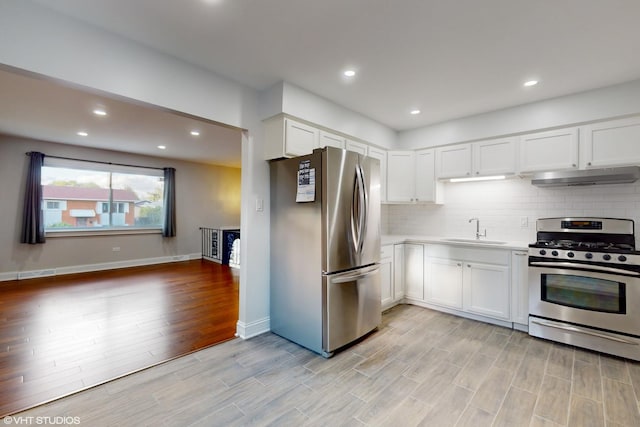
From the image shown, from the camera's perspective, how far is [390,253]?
12.0 feet

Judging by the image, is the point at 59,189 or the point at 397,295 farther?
the point at 59,189

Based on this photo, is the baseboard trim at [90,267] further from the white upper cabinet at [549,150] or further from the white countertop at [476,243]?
the white upper cabinet at [549,150]

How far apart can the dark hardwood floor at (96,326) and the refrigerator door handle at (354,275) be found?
134cm

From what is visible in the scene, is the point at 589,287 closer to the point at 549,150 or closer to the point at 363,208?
the point at 549,150

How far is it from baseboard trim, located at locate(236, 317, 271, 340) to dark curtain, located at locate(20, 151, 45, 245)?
5.15 meters

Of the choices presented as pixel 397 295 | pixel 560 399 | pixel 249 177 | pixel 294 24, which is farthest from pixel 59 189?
pixel 560 399

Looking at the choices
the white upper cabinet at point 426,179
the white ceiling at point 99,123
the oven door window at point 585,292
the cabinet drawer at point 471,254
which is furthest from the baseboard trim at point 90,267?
the oven door window at point 585,292

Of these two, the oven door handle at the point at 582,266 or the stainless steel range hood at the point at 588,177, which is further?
the stainless steel range hood at the point at 588,177

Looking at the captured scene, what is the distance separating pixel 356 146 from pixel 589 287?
2.86m

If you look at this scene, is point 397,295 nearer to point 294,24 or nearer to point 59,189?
point 294,24

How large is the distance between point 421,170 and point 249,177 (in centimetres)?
256

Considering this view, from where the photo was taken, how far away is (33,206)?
531 cm

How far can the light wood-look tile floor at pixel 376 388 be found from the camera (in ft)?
5.88

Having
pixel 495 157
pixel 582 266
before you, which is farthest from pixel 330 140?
pixel 582 266
